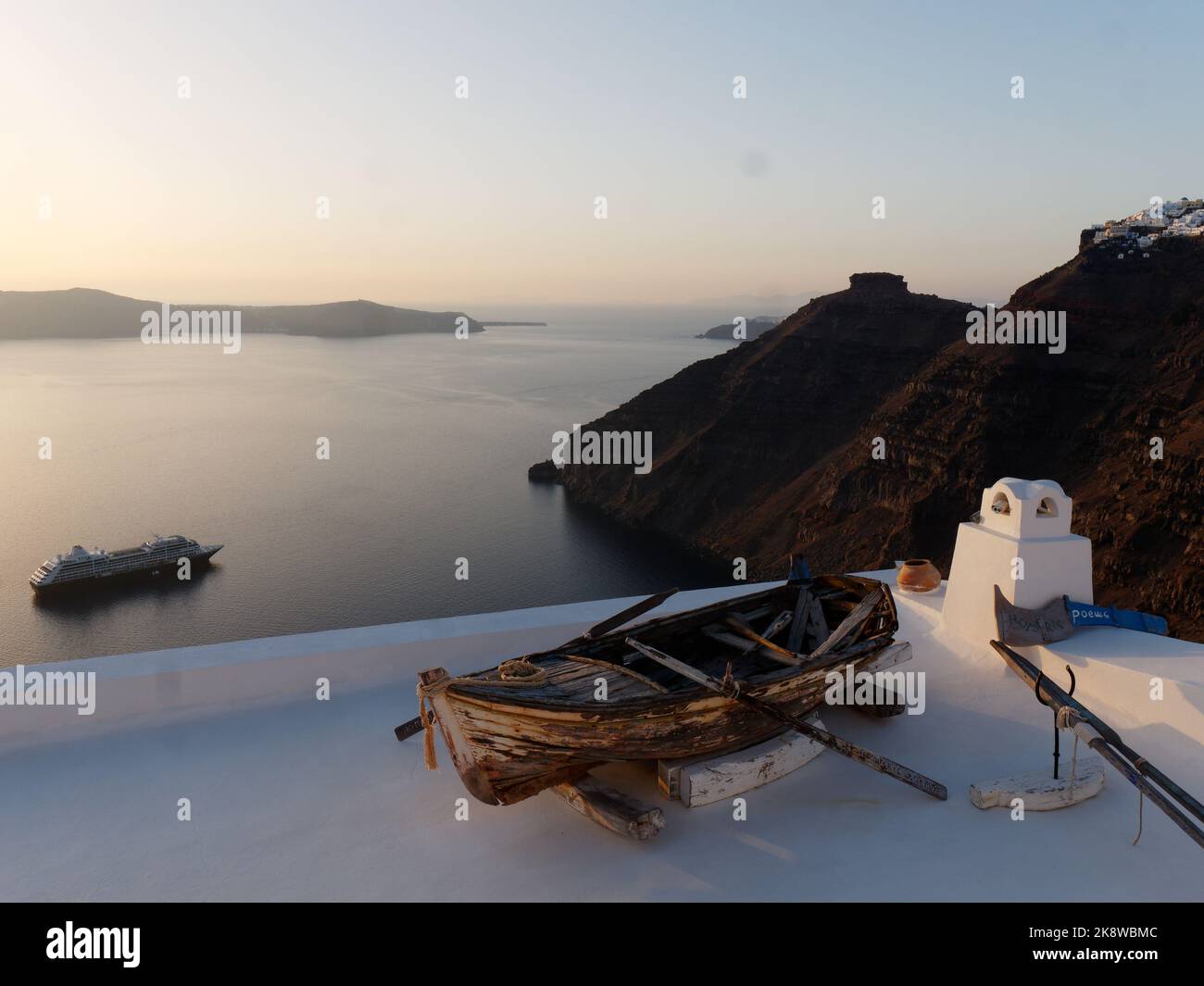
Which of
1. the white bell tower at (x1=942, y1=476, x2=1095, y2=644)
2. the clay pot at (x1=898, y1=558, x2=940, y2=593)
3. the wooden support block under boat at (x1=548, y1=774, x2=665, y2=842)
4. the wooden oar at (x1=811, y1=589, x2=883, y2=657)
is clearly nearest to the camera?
the wooden support block under boat at (x1=548, y1=774, x2=665, y2=842)

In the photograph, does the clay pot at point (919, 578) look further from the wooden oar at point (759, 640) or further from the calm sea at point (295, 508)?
the calm sea at point (295, 508)

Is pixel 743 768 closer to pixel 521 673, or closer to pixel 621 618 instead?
pixel 521 673

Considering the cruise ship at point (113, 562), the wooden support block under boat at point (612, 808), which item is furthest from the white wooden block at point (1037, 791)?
the cruise ship at point (113, 562)

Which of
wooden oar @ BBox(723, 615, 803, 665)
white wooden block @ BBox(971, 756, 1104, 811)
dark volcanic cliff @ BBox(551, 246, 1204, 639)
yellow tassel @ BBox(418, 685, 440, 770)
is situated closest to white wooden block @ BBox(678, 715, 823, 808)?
wooden oar @ BBox(723, 615, 803, 665)

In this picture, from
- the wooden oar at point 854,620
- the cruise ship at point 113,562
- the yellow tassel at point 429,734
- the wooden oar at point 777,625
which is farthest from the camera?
the cruise ship at point 113,562

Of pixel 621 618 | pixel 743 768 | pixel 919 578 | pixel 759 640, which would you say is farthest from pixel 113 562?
pixel 743 768

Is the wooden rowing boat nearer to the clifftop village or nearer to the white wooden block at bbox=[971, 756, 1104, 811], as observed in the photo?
the white wooden block at bbox=[971, 756, 1104, 811]
